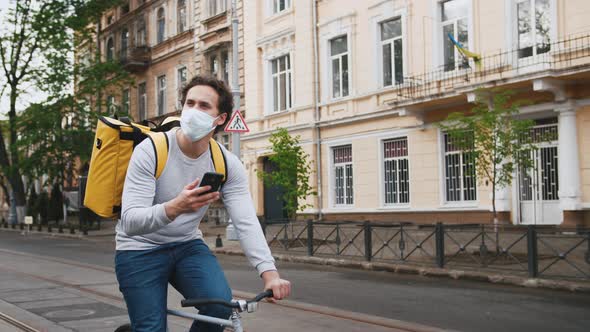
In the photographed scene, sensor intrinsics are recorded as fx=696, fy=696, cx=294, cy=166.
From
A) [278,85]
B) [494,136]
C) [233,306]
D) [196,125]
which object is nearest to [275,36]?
[278,85]

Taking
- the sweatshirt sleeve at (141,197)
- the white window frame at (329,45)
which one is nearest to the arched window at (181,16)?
the white window frame at (329,45)

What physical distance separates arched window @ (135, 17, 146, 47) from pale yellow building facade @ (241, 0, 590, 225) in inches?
469

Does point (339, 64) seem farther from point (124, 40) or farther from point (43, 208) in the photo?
point (43, 208)

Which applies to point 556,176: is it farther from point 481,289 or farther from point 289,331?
point 289,331

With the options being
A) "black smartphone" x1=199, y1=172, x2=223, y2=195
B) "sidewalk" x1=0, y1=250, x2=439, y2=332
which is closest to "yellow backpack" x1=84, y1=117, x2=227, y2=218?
"black smartphone" x1=199, y1=172, x2=223, y2=195

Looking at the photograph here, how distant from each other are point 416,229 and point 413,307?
16.3ft

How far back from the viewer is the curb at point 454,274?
10.7 m

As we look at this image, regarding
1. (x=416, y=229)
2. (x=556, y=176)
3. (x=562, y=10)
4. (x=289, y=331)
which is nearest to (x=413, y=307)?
(x=289, y=331)

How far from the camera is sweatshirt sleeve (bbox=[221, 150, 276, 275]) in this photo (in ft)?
10.9

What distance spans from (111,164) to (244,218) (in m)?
0.69

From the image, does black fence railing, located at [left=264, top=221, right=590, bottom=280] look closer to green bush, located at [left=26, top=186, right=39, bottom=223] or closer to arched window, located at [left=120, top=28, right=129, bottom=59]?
arched window, located at [left=120, top=28, right=129, bottom=59]

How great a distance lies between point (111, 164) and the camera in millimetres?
3305

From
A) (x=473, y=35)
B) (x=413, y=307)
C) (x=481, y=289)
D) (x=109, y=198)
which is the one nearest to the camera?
(x=109, y=198)

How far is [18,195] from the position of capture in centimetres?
3862
